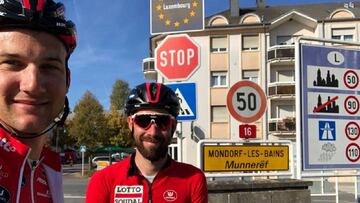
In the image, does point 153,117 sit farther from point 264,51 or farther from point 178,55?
point 264,51

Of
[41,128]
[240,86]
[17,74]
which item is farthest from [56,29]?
[240,86]

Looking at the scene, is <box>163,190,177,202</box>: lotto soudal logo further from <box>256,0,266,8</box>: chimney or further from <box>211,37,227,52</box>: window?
<box>256,0,266,8</box>: chimney

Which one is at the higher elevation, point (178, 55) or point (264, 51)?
point (264, 51)

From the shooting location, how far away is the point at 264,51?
42625 mm

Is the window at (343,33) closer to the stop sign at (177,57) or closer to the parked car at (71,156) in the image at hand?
the stop sign at (177,57)

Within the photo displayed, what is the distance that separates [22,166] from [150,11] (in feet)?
19.9

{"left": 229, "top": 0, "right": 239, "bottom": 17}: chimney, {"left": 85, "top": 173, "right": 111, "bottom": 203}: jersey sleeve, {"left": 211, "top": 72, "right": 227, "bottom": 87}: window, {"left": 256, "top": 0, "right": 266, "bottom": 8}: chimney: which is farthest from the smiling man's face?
{"left": 256, "top": 0, "right": 266, "bottom": 8}: chimney

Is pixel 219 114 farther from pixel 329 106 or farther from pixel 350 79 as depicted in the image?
pixel 329 106

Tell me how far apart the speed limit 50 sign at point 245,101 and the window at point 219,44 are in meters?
35.6

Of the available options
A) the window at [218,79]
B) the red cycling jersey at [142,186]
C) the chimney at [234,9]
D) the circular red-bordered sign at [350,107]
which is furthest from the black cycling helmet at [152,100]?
the chimney at [234,9]

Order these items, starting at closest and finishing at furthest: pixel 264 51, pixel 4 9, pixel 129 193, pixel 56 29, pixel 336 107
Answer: pixel 4 9
pixel 56 29
pixel 129 193
pixel 336 107
pixel 264 51

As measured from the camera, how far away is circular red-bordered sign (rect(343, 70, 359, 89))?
6.92 m

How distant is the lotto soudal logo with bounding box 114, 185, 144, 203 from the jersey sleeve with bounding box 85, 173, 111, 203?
6 cm

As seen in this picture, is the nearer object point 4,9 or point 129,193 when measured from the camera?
point 4,9
